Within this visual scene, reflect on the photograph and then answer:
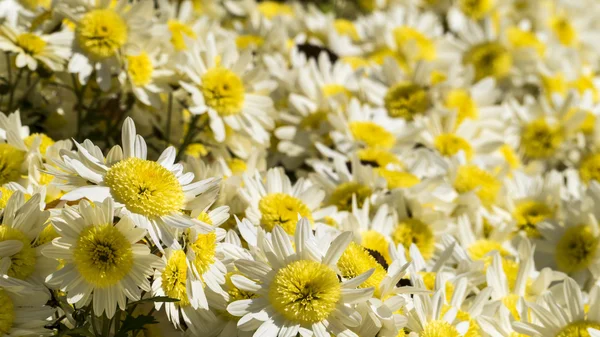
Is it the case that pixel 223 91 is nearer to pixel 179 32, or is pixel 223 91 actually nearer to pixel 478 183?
pixel 179 32

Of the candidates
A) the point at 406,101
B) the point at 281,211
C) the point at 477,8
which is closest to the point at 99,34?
the point at 281,211

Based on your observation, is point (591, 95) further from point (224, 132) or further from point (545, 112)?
point (224, 132)

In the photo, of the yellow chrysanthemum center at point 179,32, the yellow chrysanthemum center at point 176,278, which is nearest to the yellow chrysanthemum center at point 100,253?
the yellow chrysanthemum center at point 176,278

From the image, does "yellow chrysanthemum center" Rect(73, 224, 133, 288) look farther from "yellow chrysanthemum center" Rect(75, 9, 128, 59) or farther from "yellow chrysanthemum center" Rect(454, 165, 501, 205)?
"yellow chrysanthemum center" Rect(454, 165, 501, 205)

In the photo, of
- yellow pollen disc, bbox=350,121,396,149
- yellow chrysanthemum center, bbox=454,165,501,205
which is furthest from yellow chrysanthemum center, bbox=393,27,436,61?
yellow chrysanthemum center, bbox=454,165,501,205

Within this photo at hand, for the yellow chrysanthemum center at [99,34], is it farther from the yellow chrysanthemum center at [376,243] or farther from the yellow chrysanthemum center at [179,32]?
the yellow chrysanthemum center at [376,243]

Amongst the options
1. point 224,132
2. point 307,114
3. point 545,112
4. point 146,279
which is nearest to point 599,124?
point 545,112

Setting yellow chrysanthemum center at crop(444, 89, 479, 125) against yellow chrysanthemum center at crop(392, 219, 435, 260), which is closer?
yellow chrysanthemum center at crop(392, 219, 435, 260)
